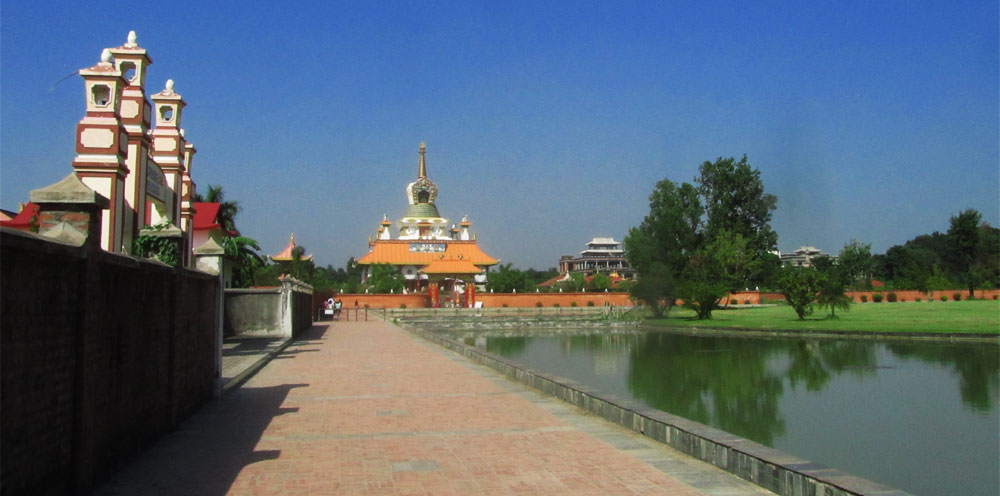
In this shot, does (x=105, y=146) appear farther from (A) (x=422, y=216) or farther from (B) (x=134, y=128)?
(A) (x=422, y=216)

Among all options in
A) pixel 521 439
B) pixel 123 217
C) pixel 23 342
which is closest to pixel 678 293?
pixel 123 217

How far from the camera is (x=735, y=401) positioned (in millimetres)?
14039

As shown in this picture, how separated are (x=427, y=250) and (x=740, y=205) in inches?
1115

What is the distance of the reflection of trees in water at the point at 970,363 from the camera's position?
45.5ft

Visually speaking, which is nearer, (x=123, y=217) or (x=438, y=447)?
(x=438, y=447)

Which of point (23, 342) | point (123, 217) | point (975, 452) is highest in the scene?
point (123, 217)

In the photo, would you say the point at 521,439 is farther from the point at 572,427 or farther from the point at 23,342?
the point at 23,342

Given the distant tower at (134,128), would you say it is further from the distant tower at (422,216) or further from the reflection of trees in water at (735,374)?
the distant tower at (422,216)

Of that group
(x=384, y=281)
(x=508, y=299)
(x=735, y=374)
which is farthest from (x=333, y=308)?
(x=735, y=374)

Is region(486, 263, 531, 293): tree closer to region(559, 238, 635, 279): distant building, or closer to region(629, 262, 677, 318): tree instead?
region(629, 262, 677, 318): tree

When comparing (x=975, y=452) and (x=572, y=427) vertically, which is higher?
(x=572, y=427)

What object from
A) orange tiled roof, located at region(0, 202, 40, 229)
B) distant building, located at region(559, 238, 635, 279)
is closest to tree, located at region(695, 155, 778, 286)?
orange tiled roof, located at region(0, 202, 40, 229)

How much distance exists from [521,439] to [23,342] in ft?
15.3

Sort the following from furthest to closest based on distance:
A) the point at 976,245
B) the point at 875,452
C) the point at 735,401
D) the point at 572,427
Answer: the point at 976,245
the point at 735,401
the point at 875,452
the point at 572,427
